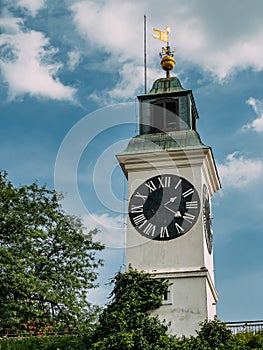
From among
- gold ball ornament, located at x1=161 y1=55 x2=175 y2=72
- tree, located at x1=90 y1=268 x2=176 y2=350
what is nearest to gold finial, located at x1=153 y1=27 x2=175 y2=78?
gold ball ornament, located at x1=161 y1=55 x2=175 y2=72

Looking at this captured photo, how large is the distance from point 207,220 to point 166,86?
4.79 meters

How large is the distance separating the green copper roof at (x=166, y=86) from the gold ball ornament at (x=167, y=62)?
0.75 metres

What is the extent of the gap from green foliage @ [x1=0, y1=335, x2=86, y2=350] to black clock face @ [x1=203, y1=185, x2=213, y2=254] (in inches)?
186

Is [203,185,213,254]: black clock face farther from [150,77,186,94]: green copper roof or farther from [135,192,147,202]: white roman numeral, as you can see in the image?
[150,77,186,94]: green copper roof

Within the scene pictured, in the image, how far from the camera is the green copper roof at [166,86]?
28.3 metres

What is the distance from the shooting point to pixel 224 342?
2302 centimetres

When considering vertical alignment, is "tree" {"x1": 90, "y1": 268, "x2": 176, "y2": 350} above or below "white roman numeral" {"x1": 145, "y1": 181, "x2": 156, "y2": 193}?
below

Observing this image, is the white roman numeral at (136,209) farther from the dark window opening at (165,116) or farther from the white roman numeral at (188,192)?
the dark window opening at (165,116)

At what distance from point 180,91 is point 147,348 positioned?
29.4ft

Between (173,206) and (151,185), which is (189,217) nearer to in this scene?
(173,206)

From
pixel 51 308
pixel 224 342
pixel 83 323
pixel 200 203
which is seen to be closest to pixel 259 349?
pixel 224 342

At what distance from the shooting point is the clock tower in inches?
960

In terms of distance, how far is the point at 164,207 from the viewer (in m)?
25.6

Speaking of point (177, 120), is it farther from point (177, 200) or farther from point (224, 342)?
point (224, 342)
